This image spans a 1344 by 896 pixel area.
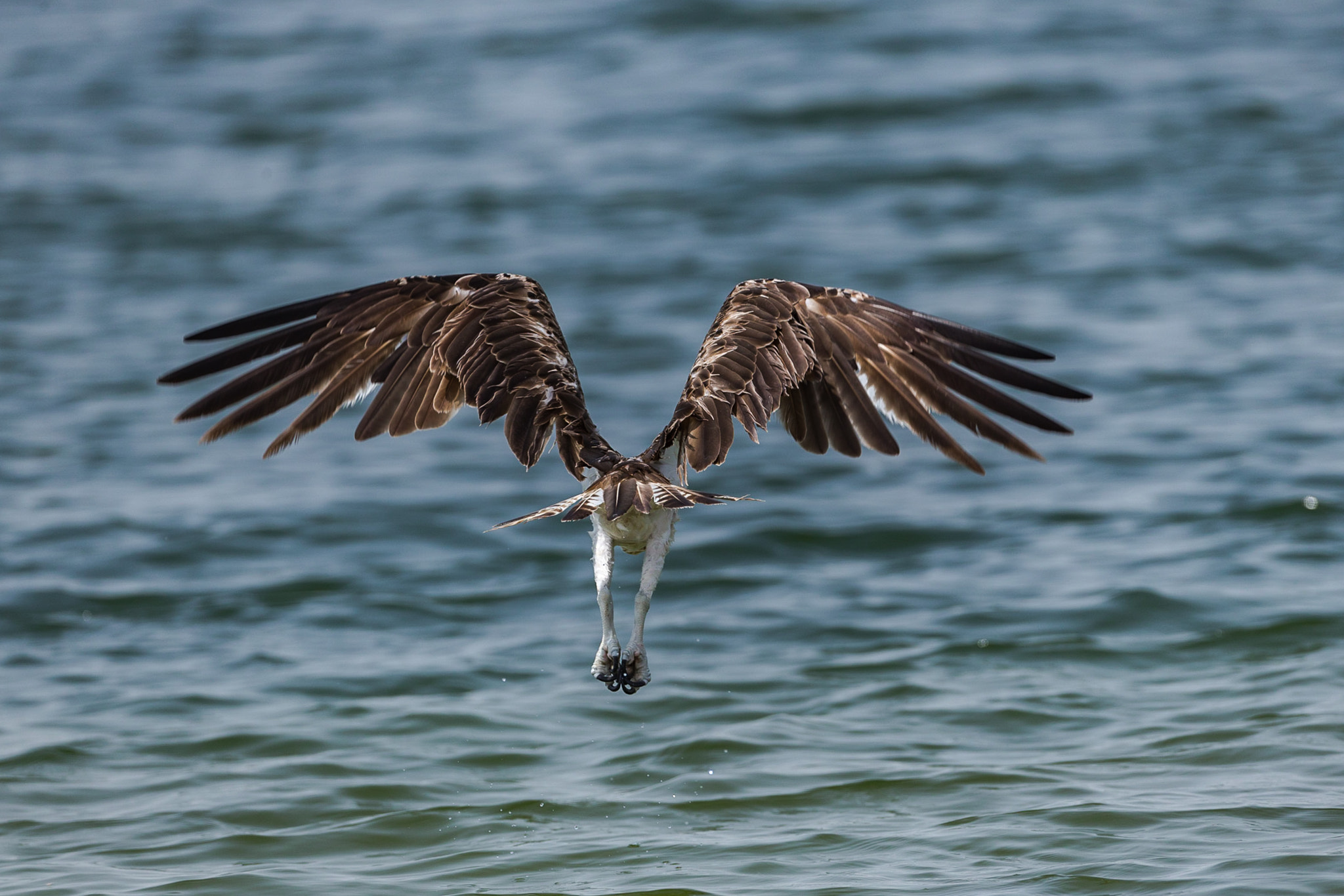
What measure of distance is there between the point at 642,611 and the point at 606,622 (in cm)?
15

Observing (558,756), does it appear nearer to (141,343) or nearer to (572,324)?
(572,324)

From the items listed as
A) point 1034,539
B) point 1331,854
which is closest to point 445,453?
point 1034,539

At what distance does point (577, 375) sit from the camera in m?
7.68

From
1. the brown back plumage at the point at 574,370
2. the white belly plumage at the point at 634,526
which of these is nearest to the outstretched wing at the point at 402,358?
the brown back plumage at the point at 574,370

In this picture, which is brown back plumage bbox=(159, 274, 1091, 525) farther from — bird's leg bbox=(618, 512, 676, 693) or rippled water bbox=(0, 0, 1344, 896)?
rippled water bbox=(0, 0, 1344, 896)

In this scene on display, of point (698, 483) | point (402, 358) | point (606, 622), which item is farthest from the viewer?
point (698, 483)

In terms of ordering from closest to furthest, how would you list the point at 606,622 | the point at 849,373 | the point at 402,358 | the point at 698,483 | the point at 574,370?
the point at 606,622 < the point at 574,370 < the point at 402,358 < the point at 849,373 < the point at 698,483

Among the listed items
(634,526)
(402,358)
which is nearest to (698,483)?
(402,358)

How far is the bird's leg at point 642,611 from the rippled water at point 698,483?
4.89 feet

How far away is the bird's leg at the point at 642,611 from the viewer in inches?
257

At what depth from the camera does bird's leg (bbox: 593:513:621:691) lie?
6488mm

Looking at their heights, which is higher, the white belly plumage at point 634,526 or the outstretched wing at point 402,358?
the outstretched wing at point 402,358

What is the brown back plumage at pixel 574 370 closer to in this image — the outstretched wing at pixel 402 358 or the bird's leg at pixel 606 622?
the outstretched wing at pixel 402 358

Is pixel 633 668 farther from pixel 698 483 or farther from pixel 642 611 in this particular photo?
pixel 698 483
